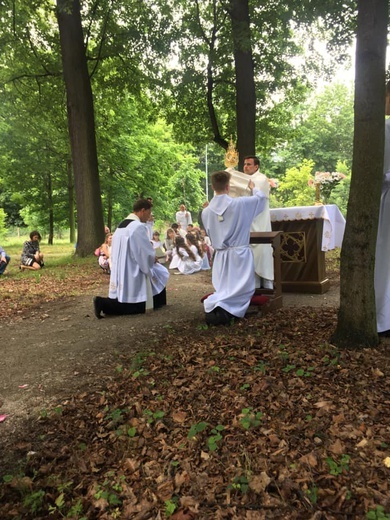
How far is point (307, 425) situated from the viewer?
2777 millimetres

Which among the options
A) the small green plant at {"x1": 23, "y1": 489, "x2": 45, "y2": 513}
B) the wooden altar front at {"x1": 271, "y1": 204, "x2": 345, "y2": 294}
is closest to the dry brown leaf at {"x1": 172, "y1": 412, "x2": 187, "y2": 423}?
the small green plant at {"x1": 23, "y1": 489, "x2": 45, "y2": 513}

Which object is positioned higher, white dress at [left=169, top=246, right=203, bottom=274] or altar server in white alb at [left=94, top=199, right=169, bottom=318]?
altar server in white alb at [left=94, top=199, right=169, bottom=318]

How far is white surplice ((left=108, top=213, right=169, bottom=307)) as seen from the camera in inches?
261

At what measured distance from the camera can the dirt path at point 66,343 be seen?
3742mm

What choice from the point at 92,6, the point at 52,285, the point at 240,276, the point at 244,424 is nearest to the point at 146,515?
the point at 244,424

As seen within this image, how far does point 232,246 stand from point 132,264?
177 cm

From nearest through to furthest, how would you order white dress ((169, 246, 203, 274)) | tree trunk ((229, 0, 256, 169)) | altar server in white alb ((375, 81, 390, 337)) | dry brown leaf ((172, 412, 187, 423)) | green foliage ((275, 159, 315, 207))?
dry brown leaf ((172, 412, 187, 423)) < altar server in white alb ((375, 81, 390, 337)) < tree trunk ((229, 0, 256, 169)) < white dress ((169, 246, 203, 274)) < green foliage ((275, 159, 315, 207))

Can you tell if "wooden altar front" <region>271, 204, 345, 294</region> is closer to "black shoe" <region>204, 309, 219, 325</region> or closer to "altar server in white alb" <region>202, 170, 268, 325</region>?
"altar server in white alb" <region>202, 170, 268, 325</region>

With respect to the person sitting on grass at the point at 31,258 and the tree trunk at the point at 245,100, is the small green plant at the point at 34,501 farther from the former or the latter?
the person sitting on grass at the point at 31,258

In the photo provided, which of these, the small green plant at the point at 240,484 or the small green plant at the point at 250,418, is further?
the small green plant at the point at 250,418

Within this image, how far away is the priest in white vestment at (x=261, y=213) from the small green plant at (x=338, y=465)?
4792mm

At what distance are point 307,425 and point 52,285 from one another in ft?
26.4

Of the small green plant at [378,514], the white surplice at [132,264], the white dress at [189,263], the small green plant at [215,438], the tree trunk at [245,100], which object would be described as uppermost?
the tree trunk at [245,100]

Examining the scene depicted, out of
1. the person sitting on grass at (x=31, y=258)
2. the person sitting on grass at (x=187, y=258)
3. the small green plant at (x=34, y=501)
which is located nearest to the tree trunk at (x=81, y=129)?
the person sitting on grass at (x=31, y=258)
